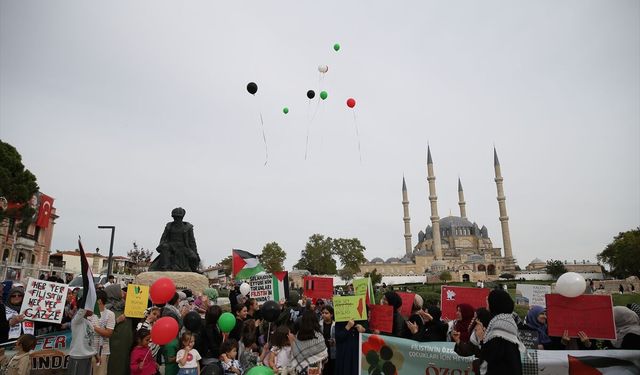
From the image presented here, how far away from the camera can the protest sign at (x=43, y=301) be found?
618cm

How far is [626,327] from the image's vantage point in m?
4.60

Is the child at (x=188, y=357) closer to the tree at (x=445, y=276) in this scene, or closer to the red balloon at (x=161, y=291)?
the red balloon at (x=161, y=291)

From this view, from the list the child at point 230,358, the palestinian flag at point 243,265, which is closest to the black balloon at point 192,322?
the child at point 230,358

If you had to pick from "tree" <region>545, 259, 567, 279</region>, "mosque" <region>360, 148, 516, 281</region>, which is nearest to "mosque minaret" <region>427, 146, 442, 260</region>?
"mosque" <region>360, 148, 516, 281</region>

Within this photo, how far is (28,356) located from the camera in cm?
490

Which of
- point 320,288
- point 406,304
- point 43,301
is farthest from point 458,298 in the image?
point 43,301

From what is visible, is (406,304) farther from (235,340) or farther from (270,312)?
(235,340)

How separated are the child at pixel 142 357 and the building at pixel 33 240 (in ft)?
101

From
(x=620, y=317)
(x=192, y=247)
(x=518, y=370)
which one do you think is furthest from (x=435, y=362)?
(x=192, y=247)

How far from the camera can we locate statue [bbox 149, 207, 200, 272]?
1144 centimetres

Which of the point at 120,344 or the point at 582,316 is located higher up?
the point at 582,316

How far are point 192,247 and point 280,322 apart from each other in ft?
22.4

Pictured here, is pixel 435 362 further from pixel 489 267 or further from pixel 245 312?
pixel 489 267

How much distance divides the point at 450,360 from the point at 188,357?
3194 mm
